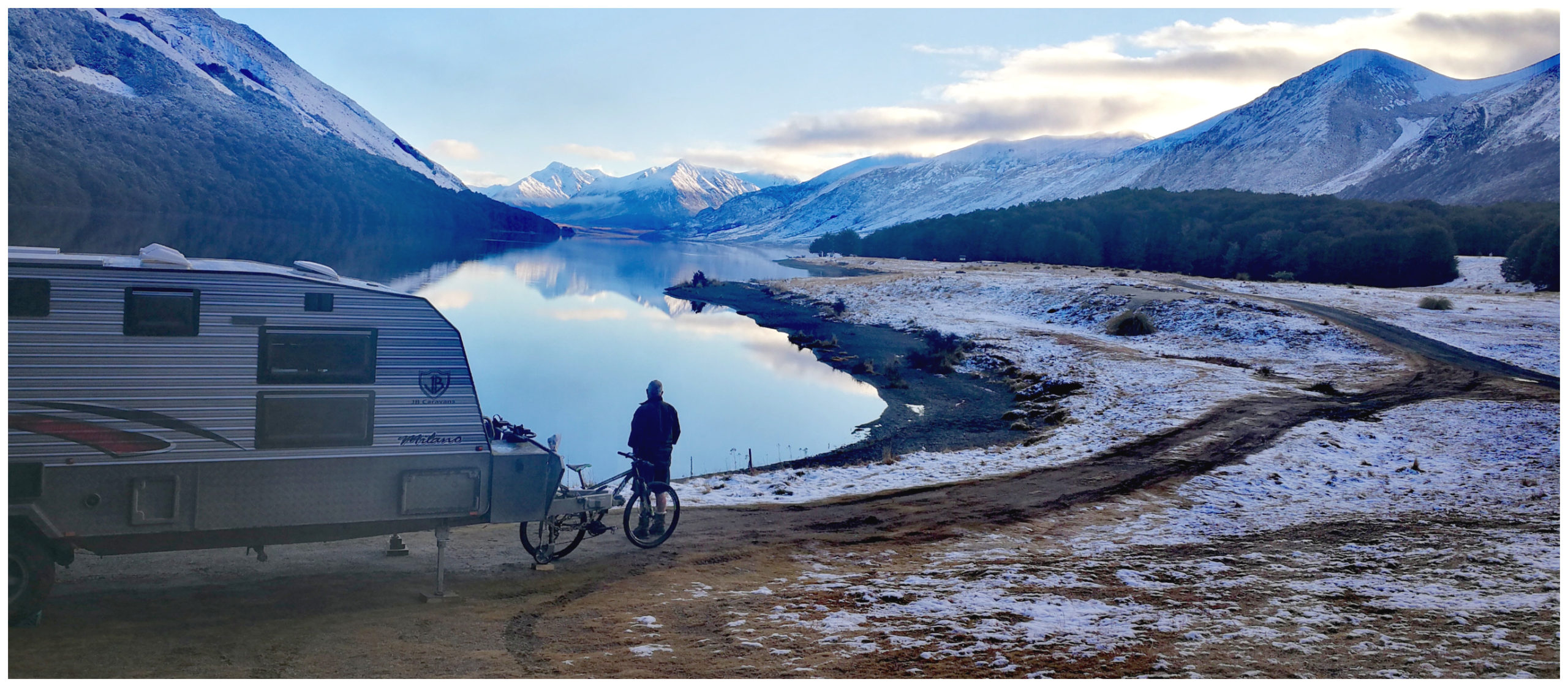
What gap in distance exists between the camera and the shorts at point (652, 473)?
1228 cm

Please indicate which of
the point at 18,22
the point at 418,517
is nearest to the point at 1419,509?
the point at 418,517

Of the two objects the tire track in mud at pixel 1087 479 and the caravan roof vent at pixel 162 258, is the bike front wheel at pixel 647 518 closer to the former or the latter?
the tire track in mud at pixel 1087 479

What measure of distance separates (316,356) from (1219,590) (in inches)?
412

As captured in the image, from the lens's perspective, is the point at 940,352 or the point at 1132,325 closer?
the point at 940,352

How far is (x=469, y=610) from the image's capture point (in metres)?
9.41

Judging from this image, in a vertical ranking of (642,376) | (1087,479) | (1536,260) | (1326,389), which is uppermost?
(1536,260)

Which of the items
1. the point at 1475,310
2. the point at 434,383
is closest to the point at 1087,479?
the point at 434,383

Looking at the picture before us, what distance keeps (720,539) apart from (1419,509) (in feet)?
37.9

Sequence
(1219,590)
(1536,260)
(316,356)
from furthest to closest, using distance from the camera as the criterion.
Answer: (1536,260), (1219,590), (316,356)

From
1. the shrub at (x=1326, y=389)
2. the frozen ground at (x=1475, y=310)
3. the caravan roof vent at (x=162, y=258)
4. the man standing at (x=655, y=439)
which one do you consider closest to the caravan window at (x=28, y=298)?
the caravan roof vent at (x=162, y=258)

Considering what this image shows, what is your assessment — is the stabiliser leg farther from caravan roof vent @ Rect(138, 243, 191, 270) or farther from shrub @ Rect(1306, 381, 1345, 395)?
shrub @ Rect(1306, 381, 1345, 395)

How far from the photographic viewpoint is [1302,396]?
1043 inches

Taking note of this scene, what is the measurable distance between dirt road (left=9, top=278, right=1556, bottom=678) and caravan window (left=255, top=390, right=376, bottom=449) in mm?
1666

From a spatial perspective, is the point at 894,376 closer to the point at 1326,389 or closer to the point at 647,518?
the point at 1326,389
